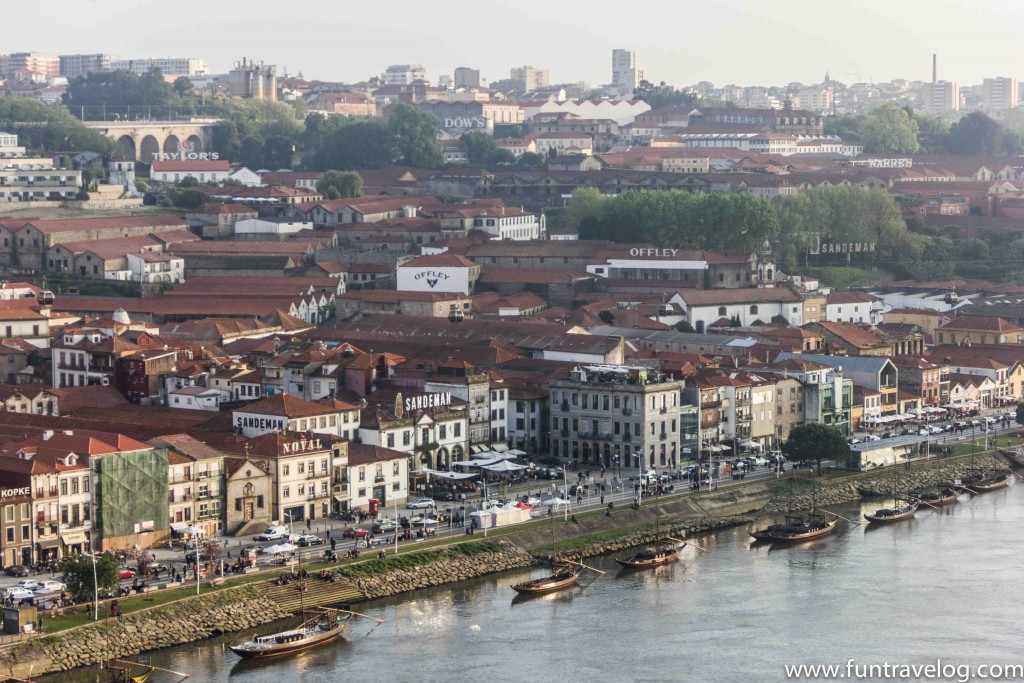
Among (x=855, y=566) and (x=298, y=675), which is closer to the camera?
(x=298, y=675)

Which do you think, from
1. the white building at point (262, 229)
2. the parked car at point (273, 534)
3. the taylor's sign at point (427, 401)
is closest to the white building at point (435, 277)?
the white building at point (262, 229)

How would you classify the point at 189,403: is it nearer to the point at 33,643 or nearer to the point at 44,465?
the point at 44,465

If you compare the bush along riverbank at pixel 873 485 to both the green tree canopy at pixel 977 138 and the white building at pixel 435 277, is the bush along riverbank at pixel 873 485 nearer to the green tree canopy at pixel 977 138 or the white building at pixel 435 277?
the white building at pixel 435 277

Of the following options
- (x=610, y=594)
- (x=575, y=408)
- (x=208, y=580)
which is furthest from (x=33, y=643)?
(x=575, y=408)

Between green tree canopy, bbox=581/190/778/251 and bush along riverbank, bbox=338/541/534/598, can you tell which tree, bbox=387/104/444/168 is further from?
bush along riverbank, bbox=338/541/534/598

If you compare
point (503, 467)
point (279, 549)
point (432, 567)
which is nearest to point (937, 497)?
point (503, 467)

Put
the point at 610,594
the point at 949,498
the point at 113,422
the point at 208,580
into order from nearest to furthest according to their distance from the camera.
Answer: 1. the point at 208,580
2. the point at 610,594
3. the point at 113,422
4. the point at 949,498
